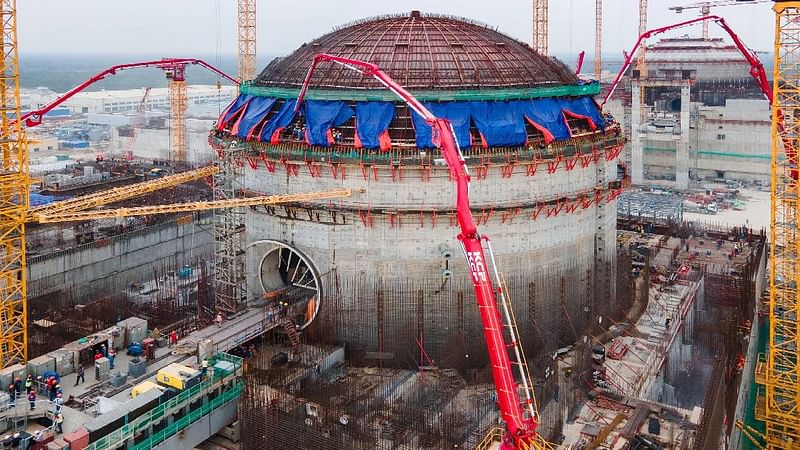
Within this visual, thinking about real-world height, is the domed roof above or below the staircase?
above

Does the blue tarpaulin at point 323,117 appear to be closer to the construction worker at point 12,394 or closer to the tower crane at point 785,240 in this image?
the construction worker at point 12,394

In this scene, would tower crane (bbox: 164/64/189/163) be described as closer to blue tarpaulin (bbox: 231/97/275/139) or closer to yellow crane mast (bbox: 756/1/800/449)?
blue tarpaulin (bbox: 231/97/275/139)

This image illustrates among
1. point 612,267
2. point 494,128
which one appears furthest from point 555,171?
point 612,267

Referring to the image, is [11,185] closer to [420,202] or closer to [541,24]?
[420,202]

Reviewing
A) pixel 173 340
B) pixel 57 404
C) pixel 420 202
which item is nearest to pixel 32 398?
pixel 57 404

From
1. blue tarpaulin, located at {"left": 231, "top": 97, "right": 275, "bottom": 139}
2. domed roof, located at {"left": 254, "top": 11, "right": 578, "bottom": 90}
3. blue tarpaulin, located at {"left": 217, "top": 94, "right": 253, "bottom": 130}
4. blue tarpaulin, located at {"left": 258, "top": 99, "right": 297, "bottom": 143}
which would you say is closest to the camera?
domed roof, located at {"left": 254, "top": 11, "right": 578, "bottom": 90}

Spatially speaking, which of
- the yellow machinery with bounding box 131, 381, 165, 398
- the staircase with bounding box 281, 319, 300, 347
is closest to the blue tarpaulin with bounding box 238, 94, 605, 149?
the staircase with bounding box 281, 319, 300, 347

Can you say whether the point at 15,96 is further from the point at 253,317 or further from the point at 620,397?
the point at 620,397
